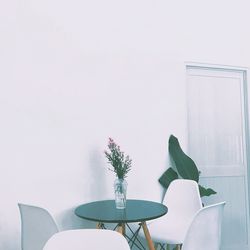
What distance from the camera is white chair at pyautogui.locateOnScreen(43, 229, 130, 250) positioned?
1.48 meters

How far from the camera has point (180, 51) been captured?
3311 millimetres

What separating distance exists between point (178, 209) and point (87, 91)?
141 cm

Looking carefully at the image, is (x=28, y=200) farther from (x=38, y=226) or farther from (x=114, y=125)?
(x=114, y=125)

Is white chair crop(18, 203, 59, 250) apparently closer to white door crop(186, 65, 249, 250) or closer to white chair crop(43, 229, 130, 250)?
white chair crop(43, 229, 130, 250)

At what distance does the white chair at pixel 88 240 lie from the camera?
1.48m

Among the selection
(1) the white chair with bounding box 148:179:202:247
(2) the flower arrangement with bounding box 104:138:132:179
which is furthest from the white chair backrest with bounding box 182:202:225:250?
(2) the flower arrangement with bounding box 104:138:132:179

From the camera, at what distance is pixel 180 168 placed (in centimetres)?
313

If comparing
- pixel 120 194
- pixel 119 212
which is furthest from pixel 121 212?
pixel 120 194

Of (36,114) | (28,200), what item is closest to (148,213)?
(28,200)

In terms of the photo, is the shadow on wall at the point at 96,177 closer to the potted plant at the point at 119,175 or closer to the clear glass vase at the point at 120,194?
the potted plant at the point at 119,175

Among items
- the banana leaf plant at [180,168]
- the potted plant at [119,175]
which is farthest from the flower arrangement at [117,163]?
the banana leaf plant at [180,168]

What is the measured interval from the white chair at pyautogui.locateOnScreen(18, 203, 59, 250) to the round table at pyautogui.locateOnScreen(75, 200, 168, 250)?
351 mm

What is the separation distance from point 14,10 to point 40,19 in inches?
8.8

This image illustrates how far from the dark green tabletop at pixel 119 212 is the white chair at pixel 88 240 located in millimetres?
596
